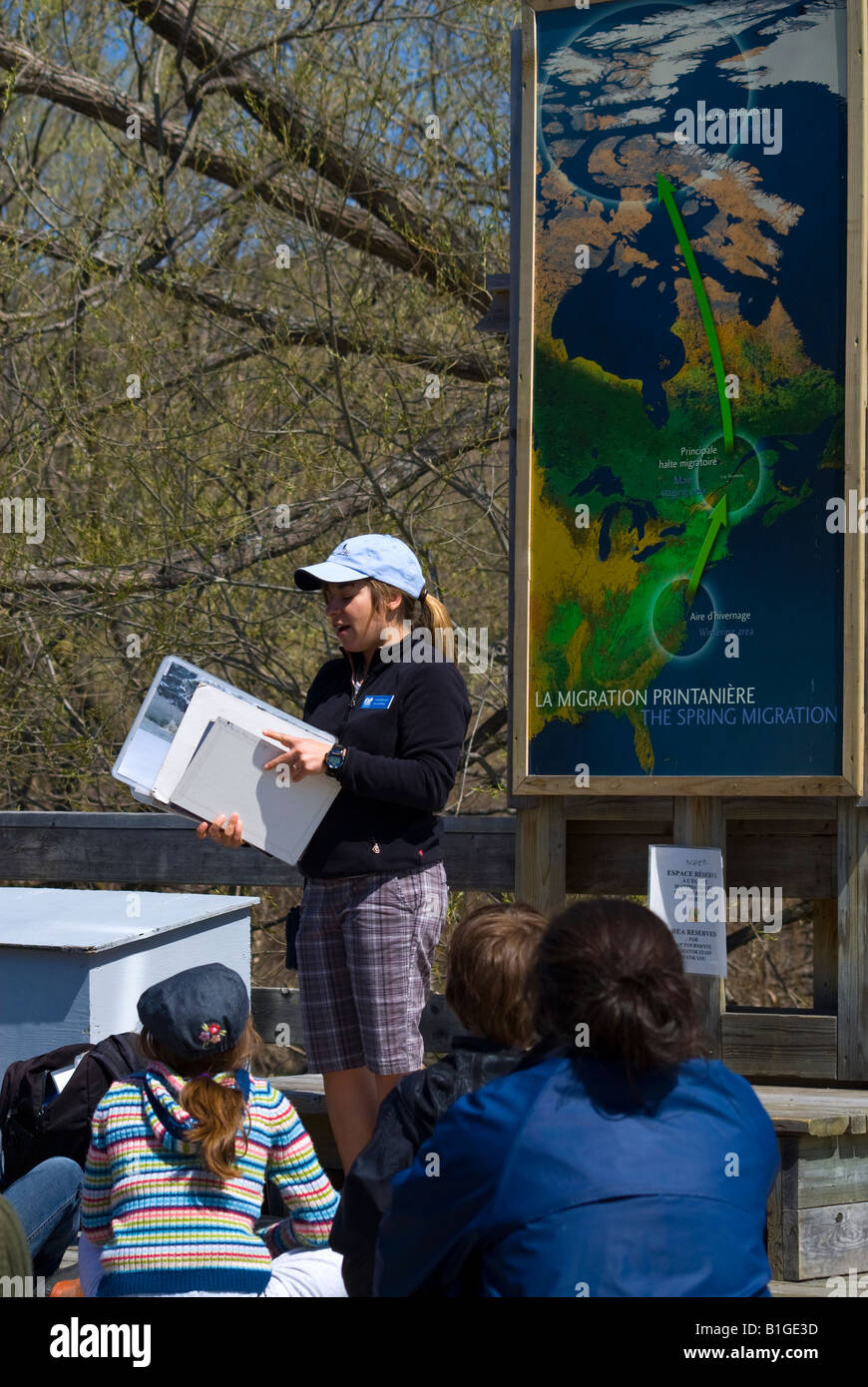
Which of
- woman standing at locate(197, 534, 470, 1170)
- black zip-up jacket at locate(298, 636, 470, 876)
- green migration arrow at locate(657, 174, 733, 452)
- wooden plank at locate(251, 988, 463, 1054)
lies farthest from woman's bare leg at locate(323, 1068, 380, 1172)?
green migration arrow at locate(657, 174, 733, 452)

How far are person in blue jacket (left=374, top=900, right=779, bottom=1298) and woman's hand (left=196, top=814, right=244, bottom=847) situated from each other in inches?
60.6

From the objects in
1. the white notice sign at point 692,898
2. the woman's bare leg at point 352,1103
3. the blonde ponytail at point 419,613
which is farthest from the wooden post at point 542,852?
the woman's bare leg at point 352,1103

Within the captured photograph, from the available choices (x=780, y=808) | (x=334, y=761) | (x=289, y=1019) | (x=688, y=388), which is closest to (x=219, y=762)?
(x=334, y=761)

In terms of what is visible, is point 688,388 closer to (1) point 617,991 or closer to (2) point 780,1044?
(2) point 780,1044

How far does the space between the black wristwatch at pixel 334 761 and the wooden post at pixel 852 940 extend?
1.31 m

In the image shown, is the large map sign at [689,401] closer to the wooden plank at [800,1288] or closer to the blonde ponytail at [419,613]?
the blonde ponytail at [419,613]

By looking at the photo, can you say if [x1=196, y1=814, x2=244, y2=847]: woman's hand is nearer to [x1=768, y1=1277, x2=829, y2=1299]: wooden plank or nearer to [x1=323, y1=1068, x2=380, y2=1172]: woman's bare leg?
[x1=323, y1=1068, x2=380, y2=1172]: woman's bare leg

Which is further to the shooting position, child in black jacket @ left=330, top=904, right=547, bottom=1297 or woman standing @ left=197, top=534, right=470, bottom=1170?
woman standing @ left=197, top=534, right=470, bottom=1170

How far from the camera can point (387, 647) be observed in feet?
11.4

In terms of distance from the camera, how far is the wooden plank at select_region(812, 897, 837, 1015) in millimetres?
3768

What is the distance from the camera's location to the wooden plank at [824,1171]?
3.43 m
